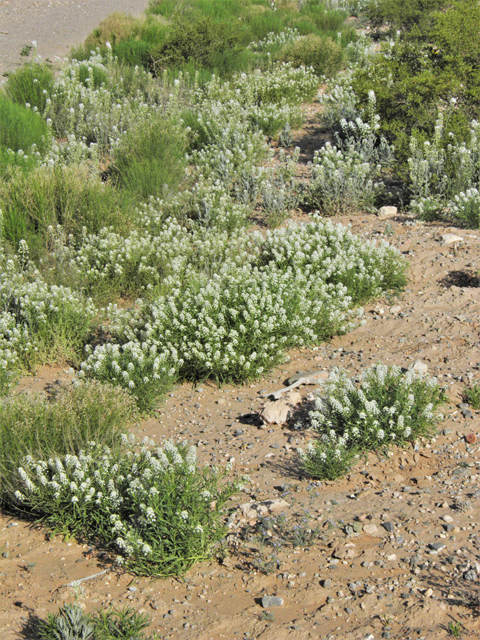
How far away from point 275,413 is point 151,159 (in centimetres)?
494

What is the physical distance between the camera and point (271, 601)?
3225 mm

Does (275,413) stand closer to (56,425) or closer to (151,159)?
(56,425)

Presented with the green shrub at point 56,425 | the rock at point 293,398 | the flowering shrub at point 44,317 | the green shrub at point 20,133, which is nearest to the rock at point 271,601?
the green shrub at point 56,425

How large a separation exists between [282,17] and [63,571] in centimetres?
1681

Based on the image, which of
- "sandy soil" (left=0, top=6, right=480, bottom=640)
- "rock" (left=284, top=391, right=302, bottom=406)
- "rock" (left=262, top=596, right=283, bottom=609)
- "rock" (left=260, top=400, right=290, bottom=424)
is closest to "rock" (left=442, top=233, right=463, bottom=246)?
"sandy soil" (left=0, top=6, right=480, bottom=640)

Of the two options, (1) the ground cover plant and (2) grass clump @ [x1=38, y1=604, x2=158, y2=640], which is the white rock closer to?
(1) the ground cover plant

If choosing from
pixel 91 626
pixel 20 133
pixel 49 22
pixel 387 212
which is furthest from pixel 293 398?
pixel 49 22

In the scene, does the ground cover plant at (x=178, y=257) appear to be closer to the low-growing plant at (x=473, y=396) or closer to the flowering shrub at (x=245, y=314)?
the flowering shrub at (x=245, y=314)

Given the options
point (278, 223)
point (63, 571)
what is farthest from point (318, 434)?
point (278, 223)

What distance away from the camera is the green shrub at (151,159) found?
27.4 ft

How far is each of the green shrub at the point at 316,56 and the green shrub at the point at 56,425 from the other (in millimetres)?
10984

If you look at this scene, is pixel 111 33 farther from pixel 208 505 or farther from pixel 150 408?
pixel 208 505

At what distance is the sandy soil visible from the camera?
3092 millimetres

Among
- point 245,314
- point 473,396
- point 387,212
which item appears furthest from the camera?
point 387,212
